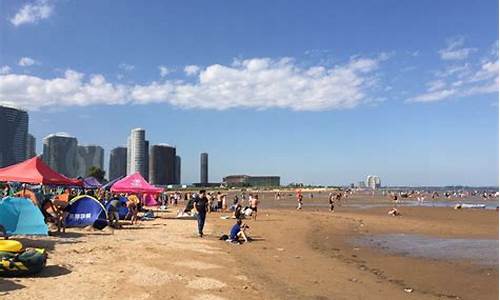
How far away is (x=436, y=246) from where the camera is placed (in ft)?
63.2

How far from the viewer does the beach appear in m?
9.11

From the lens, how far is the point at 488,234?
2447 cm

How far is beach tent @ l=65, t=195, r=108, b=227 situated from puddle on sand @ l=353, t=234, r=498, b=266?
1027cm

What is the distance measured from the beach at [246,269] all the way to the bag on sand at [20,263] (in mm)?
200

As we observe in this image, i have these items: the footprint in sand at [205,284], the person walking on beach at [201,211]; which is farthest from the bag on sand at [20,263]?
the person walking on beach at [201,211]

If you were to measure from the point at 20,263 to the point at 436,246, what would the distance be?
15.4 m

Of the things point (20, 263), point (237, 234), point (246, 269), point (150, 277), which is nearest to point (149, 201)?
point (237, 234)

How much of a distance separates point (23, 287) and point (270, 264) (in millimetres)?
6496

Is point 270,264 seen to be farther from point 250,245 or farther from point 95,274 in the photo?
point 95,274

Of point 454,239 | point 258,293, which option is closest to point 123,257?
point 258,293

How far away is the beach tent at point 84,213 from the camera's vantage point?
63.8 feet

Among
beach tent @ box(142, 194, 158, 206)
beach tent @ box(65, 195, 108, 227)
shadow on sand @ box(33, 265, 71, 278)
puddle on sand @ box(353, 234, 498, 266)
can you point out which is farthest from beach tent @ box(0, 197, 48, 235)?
beach tent @ box(142, 194, 158, 206)

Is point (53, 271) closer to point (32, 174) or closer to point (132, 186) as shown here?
point (32, 174)

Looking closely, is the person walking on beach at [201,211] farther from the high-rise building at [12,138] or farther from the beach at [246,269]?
the high-rise building at [12,138]
